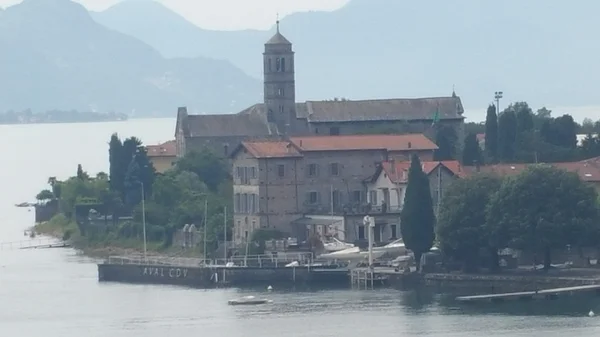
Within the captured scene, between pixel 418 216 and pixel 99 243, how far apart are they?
27.3 m

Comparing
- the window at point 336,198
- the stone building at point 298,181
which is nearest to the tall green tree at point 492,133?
the stone building at point 298,181

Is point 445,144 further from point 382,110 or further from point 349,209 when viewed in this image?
point 382,110

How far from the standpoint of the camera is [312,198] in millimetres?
81875

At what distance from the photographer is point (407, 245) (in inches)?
2840

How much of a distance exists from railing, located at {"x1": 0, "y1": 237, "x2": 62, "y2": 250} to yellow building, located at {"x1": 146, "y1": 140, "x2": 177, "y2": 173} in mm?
8180

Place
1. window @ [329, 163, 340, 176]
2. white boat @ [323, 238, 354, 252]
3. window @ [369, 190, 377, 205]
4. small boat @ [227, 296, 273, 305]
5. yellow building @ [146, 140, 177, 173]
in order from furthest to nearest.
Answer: yellow building @ [146, 140, 177, 173] → window @ [329, 163, 340, 176] → window @ [369, 190, 377, 205] → white boat @ [323, 238, 354, 252] → small boat @ [227, 296, 273, 305]

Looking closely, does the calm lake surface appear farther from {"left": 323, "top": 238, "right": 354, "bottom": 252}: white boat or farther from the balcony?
the balcony

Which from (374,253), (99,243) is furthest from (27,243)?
(374,253)

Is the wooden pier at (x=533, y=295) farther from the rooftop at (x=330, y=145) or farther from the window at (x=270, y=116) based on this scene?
the window at (x=270, y=116)

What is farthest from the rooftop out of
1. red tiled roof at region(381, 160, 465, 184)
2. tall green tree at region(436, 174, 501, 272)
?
tall green tree at region(436, 174, 501, 272)

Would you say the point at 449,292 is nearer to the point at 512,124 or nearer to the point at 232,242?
the point at 232,242

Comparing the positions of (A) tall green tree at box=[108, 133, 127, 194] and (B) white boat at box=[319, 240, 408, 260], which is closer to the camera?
(B) white boat at box=[319, 240, 408, 260]

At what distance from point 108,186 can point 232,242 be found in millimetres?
22924

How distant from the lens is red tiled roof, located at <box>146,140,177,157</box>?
11138 cm
